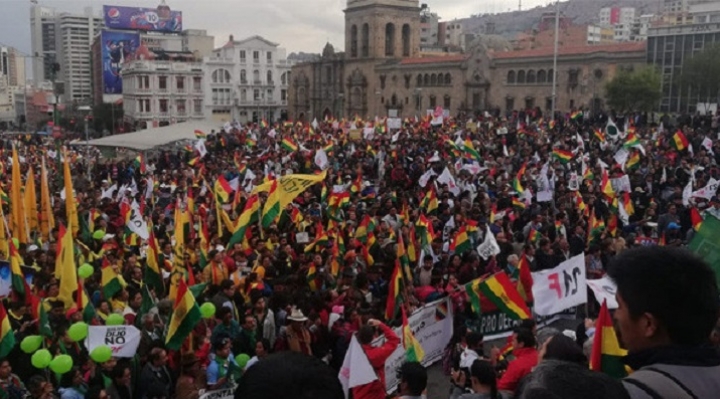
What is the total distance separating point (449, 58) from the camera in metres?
68.1

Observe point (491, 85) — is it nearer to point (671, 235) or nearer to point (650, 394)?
point (671, 235)

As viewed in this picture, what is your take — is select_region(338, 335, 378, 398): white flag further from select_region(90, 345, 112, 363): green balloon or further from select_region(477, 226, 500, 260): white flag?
select_region(477, 226, 500, 260): white flag

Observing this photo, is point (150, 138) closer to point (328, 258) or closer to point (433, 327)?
point (328, 258)

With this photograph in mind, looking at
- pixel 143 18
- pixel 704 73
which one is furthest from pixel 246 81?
pixel 704 73

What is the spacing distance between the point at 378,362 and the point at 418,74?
66.0 meters

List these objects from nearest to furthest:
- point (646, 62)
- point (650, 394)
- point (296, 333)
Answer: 1. point (650, 394)
2. point (296, 333)
3. point (646, 62)

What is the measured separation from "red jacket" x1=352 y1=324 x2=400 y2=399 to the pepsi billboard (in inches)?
4418

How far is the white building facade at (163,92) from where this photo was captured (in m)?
78.1

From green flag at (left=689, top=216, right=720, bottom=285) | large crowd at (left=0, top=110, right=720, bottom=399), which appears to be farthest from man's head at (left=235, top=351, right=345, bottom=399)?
green flag at (left=689, top=216, right=720, bottom=285)

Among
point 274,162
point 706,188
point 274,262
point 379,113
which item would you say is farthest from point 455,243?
point 379,113

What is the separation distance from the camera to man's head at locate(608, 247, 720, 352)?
86.3 inches

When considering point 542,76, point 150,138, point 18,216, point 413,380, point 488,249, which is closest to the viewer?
point 413,380

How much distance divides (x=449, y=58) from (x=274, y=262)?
59.7m

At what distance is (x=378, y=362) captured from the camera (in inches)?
283
